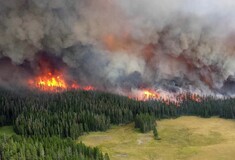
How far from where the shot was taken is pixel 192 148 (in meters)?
177

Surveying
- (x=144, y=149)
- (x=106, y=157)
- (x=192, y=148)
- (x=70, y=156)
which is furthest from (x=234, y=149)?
(x=70, y=156)

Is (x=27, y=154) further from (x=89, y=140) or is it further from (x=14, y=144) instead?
(x=89, y=140)

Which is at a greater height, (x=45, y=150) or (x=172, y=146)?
(x=45, y=150)

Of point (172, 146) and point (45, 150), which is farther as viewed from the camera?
point (172, 146)

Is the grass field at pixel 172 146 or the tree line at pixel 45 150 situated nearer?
the tree line at pixel 45 150

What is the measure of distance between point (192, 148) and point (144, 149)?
55.4 ft

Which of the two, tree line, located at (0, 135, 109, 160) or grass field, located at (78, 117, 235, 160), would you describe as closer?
tree line, located at (0, 135, 109, 160)

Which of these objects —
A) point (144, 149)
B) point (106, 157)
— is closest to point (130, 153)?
point (144, 149)

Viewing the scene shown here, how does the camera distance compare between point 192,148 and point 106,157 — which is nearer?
point 106,157

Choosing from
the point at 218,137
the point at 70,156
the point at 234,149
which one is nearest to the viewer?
the point at 70,156

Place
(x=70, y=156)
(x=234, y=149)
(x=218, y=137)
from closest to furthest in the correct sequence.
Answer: (x=70, y=156), (x=234, y=149), (x=218, y=137)

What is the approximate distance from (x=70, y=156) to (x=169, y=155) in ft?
122

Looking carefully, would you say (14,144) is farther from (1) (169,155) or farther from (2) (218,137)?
(2) (218,137)

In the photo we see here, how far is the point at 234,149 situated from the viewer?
170 metres
